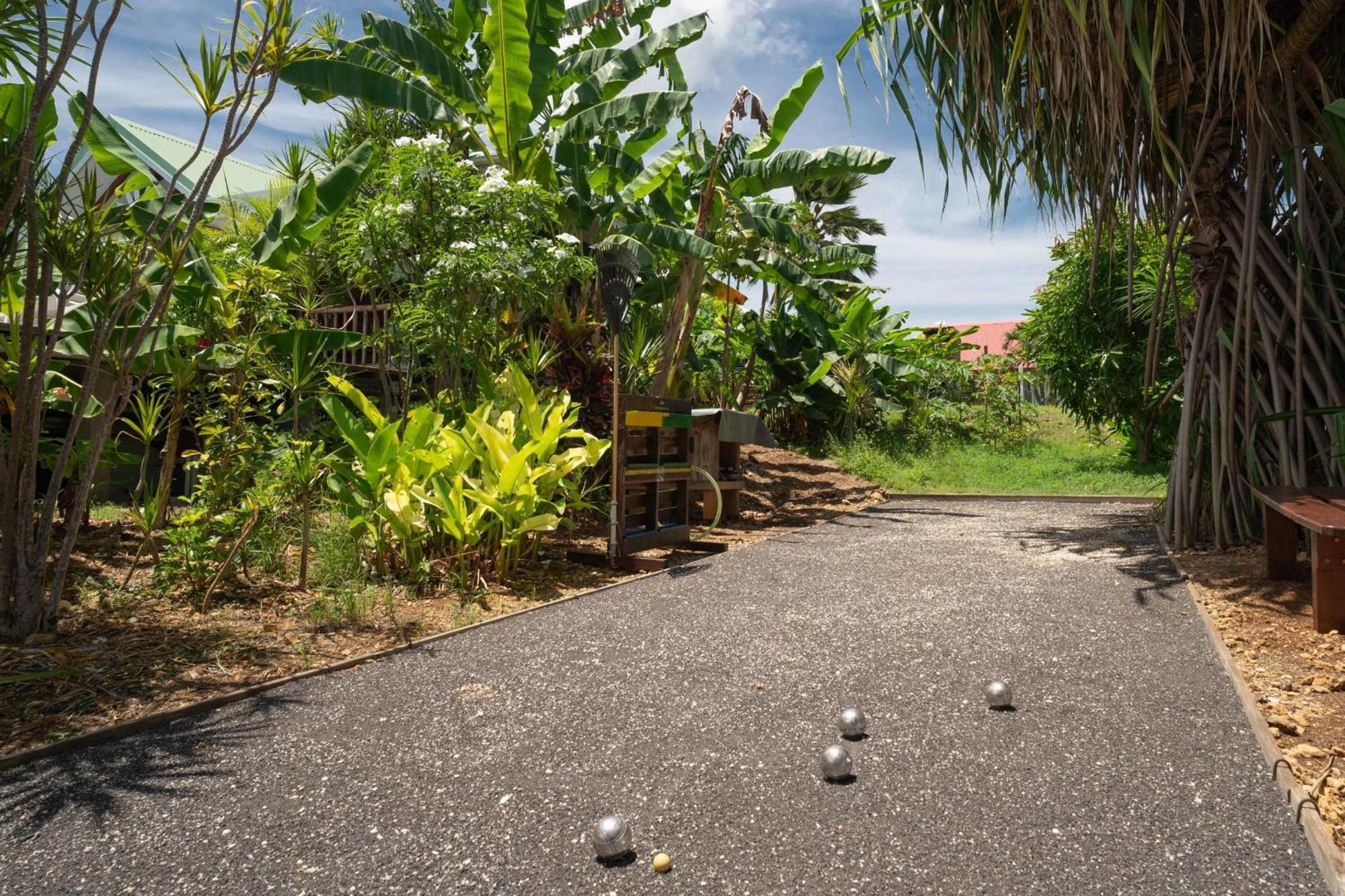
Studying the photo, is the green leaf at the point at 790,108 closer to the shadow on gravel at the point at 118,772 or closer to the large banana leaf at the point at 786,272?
the large banana leaf at the point at 786,272

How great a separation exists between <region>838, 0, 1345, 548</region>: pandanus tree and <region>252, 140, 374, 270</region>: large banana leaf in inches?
137

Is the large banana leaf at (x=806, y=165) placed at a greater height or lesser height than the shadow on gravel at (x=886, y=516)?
greater

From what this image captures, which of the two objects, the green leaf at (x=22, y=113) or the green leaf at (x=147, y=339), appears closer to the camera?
the green leaf at (x=22, y=113)

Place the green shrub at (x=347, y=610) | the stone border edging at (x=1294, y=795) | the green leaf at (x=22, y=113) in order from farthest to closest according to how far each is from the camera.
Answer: the green shrub at (x=347, y=610) → the green leaf at (x=22, y=113) → the stone border edging at (x=1294, y=795)

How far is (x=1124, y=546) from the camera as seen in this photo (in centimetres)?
635

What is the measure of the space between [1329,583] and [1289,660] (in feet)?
1.53

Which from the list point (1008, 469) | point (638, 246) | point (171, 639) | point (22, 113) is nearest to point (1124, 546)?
point (638, 246)

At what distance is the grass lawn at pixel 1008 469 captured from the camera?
11.1 metres

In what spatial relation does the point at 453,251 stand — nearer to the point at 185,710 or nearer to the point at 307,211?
the point at 307,211

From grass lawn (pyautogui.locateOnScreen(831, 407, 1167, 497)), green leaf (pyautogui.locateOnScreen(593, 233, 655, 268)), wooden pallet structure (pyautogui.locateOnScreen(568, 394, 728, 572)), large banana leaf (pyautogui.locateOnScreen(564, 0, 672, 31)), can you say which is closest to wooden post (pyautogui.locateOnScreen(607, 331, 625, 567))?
wooden pallet structure (pyautogui.locateOnScreen(568, 394, 728, 572))

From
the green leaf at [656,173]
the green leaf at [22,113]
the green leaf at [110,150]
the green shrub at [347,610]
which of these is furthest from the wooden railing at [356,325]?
the green shrub at [347,610]

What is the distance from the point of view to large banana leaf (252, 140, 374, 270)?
18.5ft

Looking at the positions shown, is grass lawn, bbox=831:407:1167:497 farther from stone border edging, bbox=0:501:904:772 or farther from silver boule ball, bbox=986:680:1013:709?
stone border edging, bbox=0:501:904:772

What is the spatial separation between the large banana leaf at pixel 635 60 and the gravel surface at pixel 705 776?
5.95 metres
